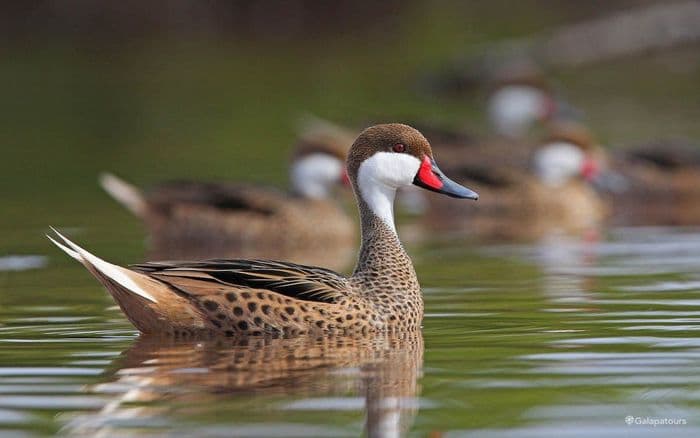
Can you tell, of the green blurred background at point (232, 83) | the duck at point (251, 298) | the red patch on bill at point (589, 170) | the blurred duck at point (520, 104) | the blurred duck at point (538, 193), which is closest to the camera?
the duck at point (251, 298)

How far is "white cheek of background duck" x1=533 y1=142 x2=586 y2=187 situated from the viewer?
778 inches

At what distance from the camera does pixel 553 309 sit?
11031 millimetres

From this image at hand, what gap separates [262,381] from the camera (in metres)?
8.40

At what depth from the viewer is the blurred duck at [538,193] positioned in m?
18.0

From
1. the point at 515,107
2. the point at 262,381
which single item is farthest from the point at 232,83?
the point at 262,381

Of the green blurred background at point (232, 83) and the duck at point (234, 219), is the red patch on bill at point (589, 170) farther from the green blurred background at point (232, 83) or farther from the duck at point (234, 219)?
the duck at point (234, 219)

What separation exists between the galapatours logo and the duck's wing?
2.56 meters

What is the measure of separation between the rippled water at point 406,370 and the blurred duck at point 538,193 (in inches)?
210

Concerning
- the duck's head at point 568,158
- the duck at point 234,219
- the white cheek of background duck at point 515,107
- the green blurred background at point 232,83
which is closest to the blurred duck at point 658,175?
the duck's head at point 568,158

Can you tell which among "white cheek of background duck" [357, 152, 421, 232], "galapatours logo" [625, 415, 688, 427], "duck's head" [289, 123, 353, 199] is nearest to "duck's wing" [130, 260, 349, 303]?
"white cheek of background duck" [357, 152, 421, 232]

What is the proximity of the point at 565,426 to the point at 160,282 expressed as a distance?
296 centimetres

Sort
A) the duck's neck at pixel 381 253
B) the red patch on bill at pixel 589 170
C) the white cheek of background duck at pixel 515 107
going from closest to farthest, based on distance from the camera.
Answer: the duck's neck at pixel 381 253 → the red patch on bill at pixel 589 170 → the white cheek of background duck at pixel 515 107

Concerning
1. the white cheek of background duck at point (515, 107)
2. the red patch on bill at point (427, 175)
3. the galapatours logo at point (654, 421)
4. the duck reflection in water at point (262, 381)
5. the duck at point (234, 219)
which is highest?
the white cheek of background duck at point (515, 107)

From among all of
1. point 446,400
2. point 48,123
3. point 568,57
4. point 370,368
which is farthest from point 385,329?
point 568,57
